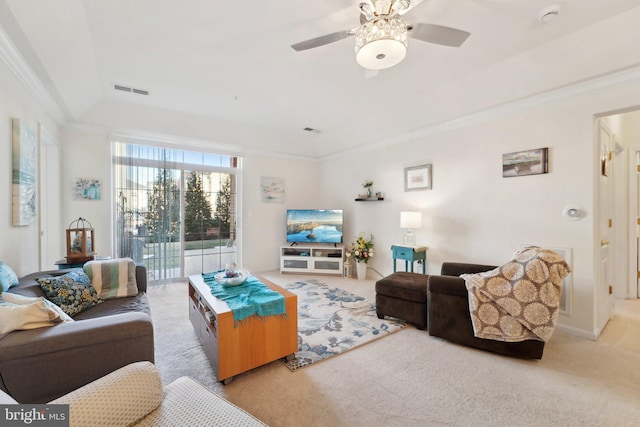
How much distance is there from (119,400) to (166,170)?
4231mm

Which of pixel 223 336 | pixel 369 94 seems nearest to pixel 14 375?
pixel 223 336

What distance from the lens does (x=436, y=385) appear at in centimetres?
194

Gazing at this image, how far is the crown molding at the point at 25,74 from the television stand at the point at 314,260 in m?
3.75

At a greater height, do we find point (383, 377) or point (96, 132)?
point (96, 132)

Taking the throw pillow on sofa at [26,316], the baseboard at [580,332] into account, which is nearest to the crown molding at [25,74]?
the throw pillow on sofa at [26,316]

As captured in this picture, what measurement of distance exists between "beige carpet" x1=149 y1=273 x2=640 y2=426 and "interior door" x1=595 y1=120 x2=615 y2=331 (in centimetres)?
29

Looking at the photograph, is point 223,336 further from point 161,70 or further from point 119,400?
point 161,70

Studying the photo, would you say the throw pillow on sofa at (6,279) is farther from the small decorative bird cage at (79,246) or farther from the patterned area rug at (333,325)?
the patterned area rug at (333,325)

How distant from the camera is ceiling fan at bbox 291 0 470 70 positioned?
5.49ft

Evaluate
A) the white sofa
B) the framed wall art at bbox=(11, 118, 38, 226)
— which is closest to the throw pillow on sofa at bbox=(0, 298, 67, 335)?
the white sofa

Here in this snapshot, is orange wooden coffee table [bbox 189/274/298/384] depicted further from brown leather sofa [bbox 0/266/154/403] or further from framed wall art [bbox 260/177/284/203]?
framed wall art [bbox 260/177/284/203]

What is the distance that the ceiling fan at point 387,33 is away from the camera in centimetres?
167

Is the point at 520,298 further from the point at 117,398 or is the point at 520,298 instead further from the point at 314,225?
the point at 314,225

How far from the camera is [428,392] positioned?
187 cm
